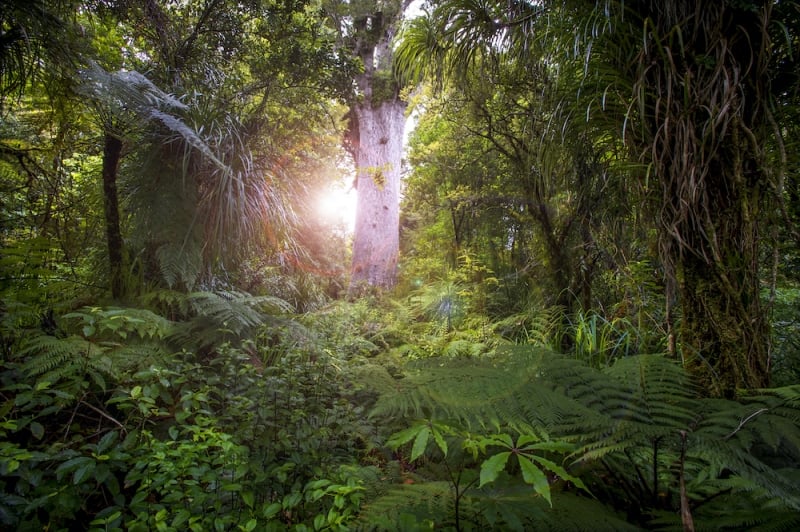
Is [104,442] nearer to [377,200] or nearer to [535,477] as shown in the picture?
[535,477]

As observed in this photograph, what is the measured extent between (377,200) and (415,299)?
2.21 meters

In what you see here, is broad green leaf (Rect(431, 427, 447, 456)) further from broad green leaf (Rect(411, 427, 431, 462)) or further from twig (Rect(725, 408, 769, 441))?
twig (Rect(725, 408, 769, 441))

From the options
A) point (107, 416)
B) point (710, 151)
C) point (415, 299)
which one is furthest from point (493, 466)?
point (415, 299)

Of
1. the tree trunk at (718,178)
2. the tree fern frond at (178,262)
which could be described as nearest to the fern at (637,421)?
the tree trunk at (718,178)

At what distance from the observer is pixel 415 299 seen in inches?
167

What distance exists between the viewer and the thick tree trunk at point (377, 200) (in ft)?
18.3

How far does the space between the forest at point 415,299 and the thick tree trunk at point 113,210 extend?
0.02 meters

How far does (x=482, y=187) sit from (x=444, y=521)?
3.90m

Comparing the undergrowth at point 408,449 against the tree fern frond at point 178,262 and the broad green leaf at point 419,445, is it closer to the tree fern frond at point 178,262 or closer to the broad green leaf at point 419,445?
the broad green leaf at point 419,445

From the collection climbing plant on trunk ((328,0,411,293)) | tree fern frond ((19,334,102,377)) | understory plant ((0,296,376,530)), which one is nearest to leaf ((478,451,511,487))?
understory plant ((0,296,376,530))

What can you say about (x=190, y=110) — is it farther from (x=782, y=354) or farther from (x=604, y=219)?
(x=782, y=354)

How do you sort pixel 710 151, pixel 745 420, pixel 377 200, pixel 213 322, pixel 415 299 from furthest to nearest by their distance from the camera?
pixel 377 200
pixel 415 299
pixel 213 322
pixel 710 151
pixel 745 420

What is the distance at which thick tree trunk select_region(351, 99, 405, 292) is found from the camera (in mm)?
5586

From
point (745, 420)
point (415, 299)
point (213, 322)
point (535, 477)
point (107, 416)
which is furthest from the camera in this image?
point (415, 299)
